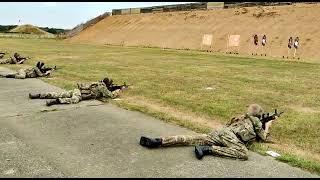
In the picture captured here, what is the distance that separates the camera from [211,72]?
74.8 ft

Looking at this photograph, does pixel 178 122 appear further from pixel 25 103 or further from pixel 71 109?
pixel 25 103

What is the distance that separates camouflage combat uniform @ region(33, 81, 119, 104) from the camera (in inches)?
525

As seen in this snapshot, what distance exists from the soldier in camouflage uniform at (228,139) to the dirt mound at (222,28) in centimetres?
3176

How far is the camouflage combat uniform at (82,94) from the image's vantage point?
13340 mm

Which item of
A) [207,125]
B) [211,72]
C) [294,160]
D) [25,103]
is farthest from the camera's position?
[211,72]

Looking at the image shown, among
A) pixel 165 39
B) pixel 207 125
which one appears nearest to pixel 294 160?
pixel 207 125

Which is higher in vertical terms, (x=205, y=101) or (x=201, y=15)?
(x=201, y=15)

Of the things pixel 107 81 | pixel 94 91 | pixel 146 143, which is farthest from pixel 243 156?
pixel 107 81

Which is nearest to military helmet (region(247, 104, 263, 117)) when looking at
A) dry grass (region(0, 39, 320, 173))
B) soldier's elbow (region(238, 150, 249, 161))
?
dry grass (region(0, 39, 320, 173))

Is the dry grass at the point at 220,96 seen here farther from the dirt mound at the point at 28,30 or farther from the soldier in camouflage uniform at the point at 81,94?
the dirt mound at the point at 28,30

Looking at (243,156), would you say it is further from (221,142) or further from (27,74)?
(27,74)

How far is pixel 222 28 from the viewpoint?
176ft

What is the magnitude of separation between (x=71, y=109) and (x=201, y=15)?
51684mm

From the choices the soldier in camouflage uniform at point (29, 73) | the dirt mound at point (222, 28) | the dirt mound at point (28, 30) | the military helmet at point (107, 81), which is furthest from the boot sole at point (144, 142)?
the dirt mound at point (28, 30)
